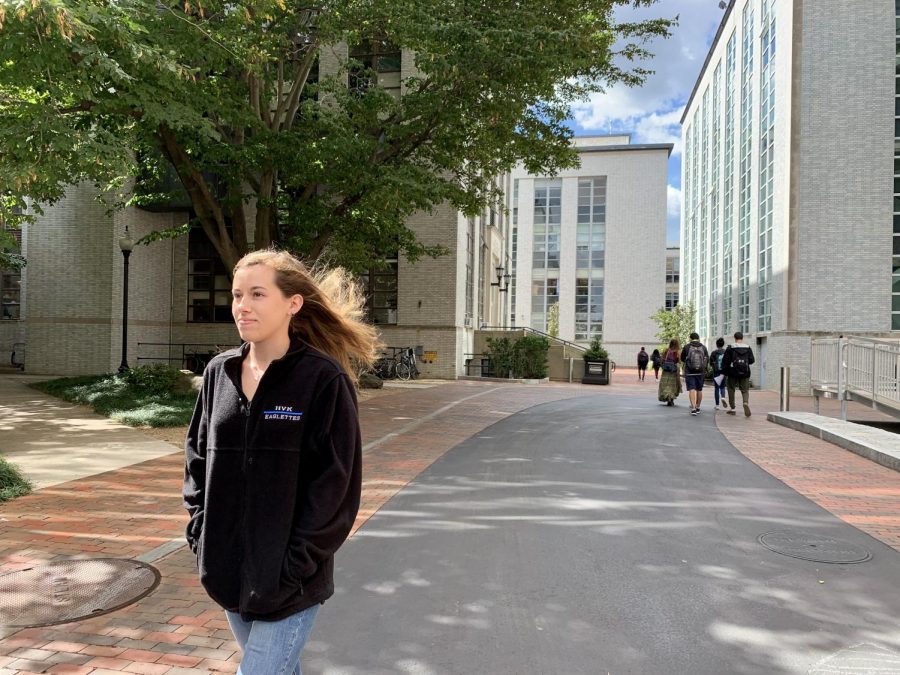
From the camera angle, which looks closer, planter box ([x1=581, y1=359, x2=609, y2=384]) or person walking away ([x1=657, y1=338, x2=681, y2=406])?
person walking away ([x1=657, y1=338, x2=681, y2=406])

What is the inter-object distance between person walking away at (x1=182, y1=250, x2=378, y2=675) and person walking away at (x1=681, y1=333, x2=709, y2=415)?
13.7m

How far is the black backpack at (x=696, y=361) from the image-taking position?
14938 millimetres

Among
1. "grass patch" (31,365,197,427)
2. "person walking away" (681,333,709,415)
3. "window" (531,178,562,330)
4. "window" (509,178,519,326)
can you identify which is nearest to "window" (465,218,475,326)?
"person walking away" (681,333,709,415)

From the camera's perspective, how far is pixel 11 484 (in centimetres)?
626

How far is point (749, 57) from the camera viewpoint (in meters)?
31.0

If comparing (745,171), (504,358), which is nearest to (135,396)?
(504,358)

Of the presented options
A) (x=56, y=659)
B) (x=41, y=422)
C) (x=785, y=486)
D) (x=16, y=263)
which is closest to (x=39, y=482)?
(x=56, y=659)

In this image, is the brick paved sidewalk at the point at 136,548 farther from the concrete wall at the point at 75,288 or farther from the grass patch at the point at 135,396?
the concrete wall at the point at 75,288

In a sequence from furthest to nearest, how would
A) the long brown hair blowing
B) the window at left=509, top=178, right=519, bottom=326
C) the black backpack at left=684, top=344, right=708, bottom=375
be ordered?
the window at left=509, top=178, right=519, bottom=326 → the black backpack at left=684, top=344, right=708, bottom=375 → the long brown hair blowing

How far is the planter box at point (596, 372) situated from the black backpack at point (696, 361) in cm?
1055

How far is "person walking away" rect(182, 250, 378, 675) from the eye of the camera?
6.08ft

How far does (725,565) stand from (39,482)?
21.1 ft

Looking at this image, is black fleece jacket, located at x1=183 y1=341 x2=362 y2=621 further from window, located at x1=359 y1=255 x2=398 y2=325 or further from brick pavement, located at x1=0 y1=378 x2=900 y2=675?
window, located at x1=359 y1=255 x2=398 y2=325

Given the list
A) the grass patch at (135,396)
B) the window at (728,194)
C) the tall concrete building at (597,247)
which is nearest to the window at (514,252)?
the tall concrete building at (597,247)
